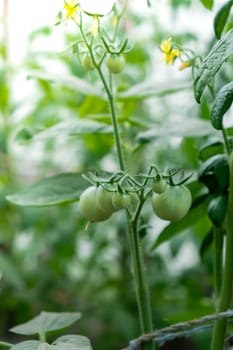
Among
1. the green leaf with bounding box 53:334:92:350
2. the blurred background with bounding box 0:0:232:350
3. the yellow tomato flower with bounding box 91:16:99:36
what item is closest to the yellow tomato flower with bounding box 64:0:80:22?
the yellow tomato flower with bounding box 91:16:99:36

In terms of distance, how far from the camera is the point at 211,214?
490mm

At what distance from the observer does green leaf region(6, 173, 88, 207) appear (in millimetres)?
542

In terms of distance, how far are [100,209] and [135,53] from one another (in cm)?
63

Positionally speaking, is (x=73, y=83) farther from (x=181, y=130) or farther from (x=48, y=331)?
(x=48, y=331)

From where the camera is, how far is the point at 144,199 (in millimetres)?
452

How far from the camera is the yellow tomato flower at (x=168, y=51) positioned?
1.66ft

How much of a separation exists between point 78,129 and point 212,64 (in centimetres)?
21

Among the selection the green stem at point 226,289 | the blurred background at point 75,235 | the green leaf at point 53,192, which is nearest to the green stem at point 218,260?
the green stem at point 226,289

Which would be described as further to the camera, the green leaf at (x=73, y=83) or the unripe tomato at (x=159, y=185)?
the green leaf at (x=73, y=83)

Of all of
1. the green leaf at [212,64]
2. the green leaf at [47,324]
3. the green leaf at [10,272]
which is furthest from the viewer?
the green leaf at [10,272]

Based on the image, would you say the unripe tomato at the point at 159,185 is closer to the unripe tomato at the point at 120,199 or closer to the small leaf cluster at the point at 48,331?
the unripe tomato at the point at 120,199

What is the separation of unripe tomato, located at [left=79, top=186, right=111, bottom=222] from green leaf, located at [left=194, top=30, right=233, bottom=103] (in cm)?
11

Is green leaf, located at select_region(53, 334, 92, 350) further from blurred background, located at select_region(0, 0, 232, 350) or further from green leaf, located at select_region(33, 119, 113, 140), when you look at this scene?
blurred background, located at select_region(0, 0, 232, 350)

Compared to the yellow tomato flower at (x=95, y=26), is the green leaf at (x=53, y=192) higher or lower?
lower
